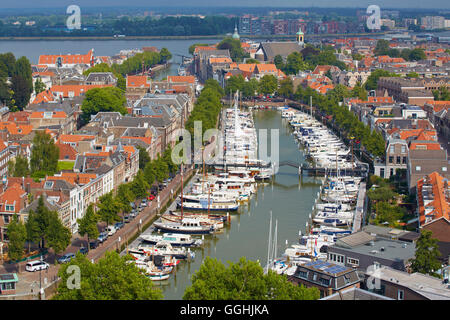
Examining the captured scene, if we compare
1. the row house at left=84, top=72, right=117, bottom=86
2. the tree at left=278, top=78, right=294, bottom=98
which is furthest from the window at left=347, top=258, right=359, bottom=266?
the tree at left=278, top=78, right=294, bottom=98

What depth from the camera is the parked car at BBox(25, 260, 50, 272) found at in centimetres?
1773

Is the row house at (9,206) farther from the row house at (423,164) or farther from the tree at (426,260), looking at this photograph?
the row house at (423,164)

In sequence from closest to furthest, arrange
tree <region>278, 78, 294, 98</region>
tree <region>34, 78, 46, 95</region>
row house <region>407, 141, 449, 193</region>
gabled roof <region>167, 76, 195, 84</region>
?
row house <region>407, 141, 449, 193</region> → tree <region>34, 78, 46, 95</region> → gabled roof <region>167, 76, 195, 84</region> → tree <region>278, 78, 294, 98</region>

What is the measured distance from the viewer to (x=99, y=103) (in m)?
34.9

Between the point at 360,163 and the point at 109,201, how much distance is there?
11792 millimetres

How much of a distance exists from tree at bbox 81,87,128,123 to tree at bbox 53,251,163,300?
20734mm

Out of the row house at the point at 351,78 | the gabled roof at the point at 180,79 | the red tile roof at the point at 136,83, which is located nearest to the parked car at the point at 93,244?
the red tile roof at the point at 136,83

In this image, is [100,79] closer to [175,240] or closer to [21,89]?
[21,89]

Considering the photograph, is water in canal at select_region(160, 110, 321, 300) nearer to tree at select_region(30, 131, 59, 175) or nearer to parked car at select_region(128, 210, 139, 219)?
parked car at select_region(128, 210, 139, 219)

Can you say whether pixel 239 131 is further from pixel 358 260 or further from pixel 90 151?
pixel 358 260

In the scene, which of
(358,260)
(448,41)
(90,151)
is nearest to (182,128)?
(90,151)

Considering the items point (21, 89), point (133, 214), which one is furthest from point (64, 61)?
point (133, 214)

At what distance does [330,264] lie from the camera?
15.7m

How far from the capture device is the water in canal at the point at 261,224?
1909 cm
